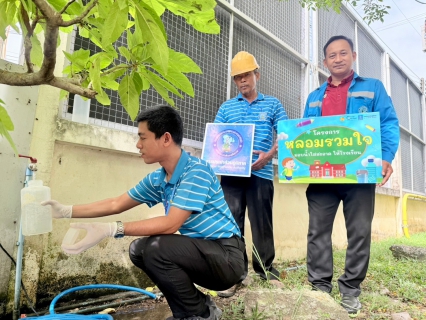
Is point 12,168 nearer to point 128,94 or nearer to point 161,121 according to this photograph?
point 161,121

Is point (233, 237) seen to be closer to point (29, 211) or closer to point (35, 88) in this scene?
point (29, 211)

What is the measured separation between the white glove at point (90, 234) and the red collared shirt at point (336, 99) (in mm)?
1639

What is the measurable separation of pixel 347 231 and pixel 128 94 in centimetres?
172

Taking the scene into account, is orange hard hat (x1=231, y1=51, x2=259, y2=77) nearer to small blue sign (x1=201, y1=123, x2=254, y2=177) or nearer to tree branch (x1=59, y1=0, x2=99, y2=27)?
small blue sign (x1=201, y1=123, x2=254, y2=177)

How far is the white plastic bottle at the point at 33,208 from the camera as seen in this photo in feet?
5.82

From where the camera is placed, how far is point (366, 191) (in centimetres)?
208

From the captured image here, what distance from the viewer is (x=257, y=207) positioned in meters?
2.48

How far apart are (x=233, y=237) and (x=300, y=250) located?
2.79 meters

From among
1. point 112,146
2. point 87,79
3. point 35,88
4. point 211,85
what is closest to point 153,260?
point 87,79

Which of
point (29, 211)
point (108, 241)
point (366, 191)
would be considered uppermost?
point (366, 191)

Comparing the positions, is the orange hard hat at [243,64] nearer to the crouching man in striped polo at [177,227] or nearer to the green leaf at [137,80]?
the crouching man in striped polo at [177,227]

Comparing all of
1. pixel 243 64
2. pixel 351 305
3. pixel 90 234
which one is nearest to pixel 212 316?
pixel 90 234

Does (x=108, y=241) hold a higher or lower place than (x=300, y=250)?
higher

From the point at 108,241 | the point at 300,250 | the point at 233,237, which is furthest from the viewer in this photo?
the point at 300,250
